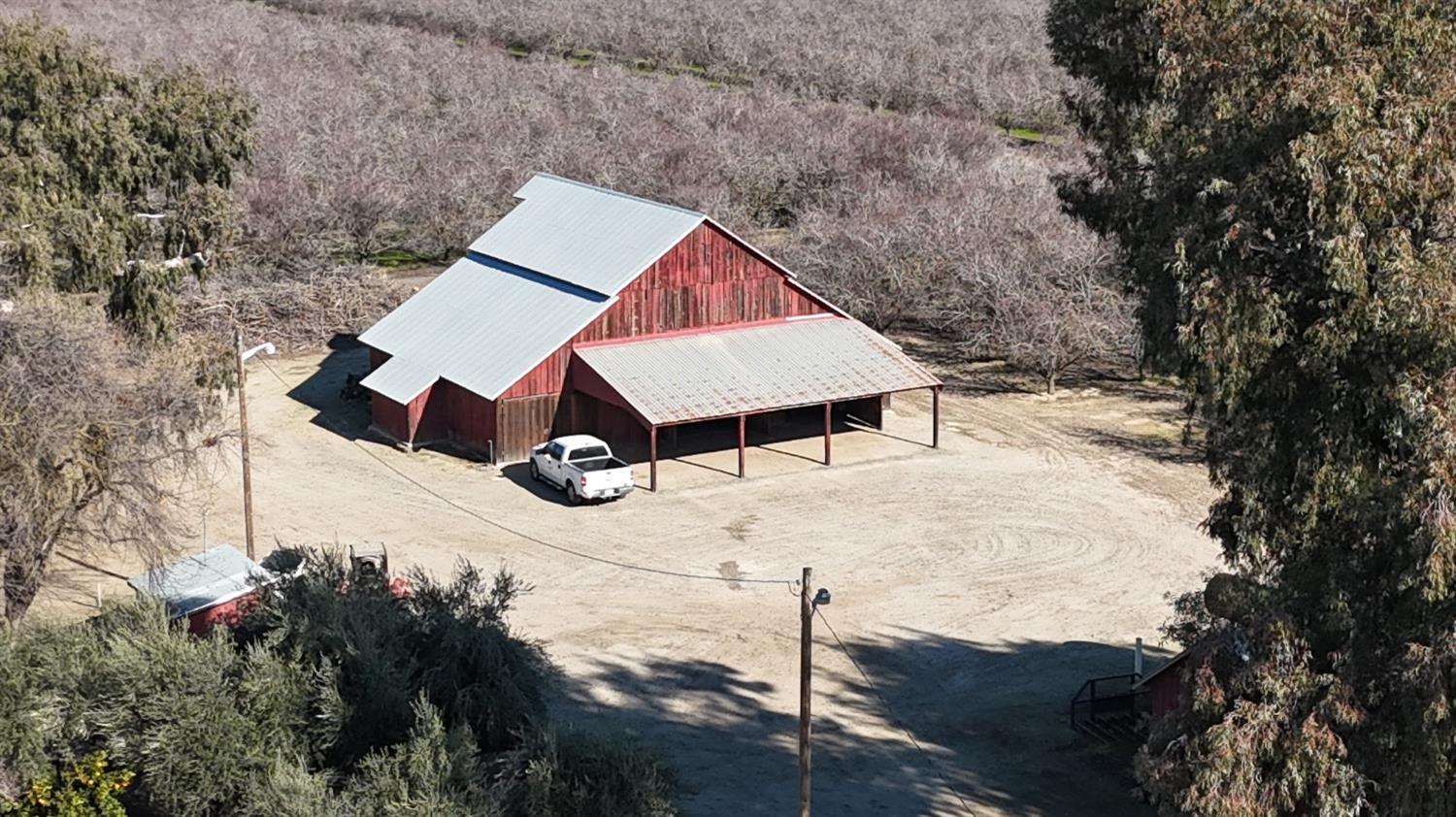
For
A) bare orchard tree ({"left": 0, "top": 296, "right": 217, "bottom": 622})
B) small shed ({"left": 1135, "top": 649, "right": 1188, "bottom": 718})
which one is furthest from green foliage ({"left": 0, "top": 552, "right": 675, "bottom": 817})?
small shed ({"left": 1135, "top": 649, "right": 1188, "bottom": 718})

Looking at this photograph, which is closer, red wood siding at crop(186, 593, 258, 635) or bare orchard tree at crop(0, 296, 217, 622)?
bare orchard tree at crop(0, 296, 217, 622)

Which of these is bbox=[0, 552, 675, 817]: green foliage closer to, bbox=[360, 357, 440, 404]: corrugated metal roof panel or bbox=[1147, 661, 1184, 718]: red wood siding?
bbox=[1147, 661, 1184, 718]: red wood siding

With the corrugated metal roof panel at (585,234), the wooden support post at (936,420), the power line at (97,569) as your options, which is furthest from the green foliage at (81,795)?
the wooden support post at (936,420)

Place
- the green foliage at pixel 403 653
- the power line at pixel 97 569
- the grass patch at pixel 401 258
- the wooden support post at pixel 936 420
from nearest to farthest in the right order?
the green foliage at pixel 403 653, the power line at pixel 97 569, the wooden support post at pixel 936 420, the grass patch at pixel 401 258

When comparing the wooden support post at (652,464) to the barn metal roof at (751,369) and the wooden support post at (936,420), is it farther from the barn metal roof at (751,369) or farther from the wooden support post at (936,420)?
the wooden support post at (936,420)

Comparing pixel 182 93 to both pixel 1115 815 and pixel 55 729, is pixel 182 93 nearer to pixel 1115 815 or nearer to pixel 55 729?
pixel 55 729

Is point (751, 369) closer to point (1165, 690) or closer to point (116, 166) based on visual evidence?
point (116, 166)
